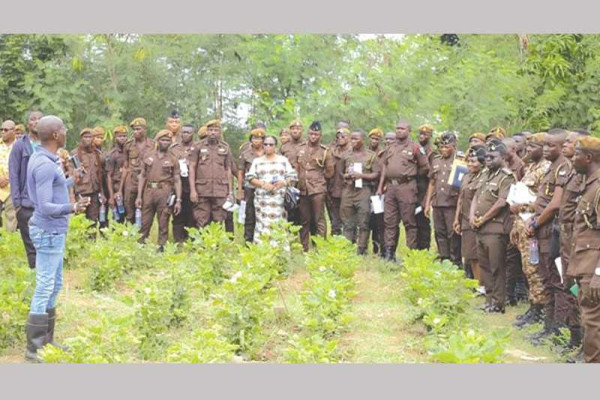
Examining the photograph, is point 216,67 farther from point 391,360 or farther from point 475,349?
point 475,349

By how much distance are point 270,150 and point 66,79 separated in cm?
855

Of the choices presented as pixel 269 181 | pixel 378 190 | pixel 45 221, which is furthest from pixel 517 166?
pixel 45 221

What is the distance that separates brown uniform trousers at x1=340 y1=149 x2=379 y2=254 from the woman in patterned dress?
1053mm

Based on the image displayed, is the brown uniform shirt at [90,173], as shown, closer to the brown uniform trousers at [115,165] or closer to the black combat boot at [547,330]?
the brown uniform trousers at [115,165]

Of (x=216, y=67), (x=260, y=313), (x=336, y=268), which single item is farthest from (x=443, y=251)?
(x=216, y=67)

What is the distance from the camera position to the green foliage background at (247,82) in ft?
61.7

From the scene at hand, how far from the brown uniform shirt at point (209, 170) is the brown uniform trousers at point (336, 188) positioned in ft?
5.47

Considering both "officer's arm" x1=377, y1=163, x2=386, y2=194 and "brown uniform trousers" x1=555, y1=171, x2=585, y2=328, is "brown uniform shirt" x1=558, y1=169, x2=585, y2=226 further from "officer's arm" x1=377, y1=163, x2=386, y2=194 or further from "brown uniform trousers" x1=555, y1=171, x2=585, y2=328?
"officer's arm" x1=377, y1=163, x2=386, y2=194

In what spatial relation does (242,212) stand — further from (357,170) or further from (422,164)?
(422,164)

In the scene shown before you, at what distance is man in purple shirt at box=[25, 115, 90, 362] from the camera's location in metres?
7.29

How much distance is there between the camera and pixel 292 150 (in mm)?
13430

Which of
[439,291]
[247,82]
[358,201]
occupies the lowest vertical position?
[439,291]

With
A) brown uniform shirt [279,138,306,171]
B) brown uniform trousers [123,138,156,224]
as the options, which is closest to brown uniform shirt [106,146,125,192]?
brown uniform trousers [123,138,156,224]

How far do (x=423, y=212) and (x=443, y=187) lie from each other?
3.27 feet
